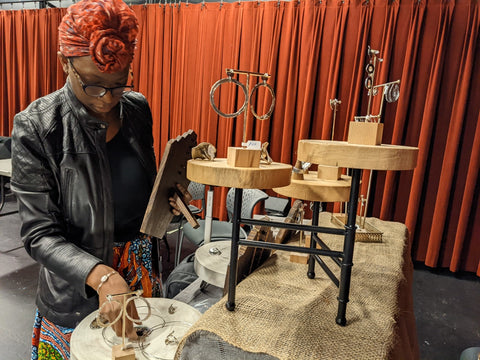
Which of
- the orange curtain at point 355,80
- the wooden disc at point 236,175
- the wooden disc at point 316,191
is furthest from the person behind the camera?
the orange curtain at point 355,80

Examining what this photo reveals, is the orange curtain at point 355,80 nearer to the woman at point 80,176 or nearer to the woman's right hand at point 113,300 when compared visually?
the woman at point 80,176

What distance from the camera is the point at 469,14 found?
2967 mm

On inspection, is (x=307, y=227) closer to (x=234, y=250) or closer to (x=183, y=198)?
(x=234, y=250)

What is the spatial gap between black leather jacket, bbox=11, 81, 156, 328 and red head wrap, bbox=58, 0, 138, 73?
0.48 feet

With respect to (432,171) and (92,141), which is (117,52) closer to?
(92,141)

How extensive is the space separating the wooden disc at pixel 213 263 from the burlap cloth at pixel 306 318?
57 centimetres

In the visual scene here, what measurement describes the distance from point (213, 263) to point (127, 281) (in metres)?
0.66

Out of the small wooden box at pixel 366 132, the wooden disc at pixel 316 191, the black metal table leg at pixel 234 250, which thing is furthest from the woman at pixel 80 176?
the small wooden box at pixel 366 132

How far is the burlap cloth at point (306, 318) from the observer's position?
2.27ft

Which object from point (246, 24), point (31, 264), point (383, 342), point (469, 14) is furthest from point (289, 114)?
point (383, 342)

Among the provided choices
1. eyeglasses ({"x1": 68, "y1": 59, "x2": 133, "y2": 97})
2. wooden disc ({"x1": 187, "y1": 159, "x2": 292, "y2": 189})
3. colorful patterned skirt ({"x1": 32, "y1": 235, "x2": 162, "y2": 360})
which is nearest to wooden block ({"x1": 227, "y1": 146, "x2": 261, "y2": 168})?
wooden disc ({"x1": 187, "y1": 159, "x2": 292, "y2": 189})

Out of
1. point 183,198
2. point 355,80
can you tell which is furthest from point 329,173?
point 355,80

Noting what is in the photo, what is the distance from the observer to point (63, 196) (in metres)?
0.90

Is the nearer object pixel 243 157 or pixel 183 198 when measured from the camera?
pixel 243 157
